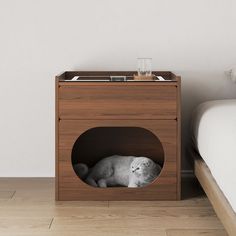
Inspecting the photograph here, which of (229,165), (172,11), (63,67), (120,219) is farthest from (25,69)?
(229,165)

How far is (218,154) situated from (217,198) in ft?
0.59

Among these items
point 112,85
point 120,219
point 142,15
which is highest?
point 142,15

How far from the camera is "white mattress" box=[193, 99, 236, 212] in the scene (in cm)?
193

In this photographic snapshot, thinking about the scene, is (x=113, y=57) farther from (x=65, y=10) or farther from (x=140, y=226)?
(x=140, y=226)

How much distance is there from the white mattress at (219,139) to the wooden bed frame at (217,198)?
49 millimetres

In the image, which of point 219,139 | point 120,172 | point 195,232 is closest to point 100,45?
point 120,172

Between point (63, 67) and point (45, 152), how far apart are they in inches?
21.2

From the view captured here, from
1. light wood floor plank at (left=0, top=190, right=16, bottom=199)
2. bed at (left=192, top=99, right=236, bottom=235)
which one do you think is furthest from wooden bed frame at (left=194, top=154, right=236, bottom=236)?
light wood floor plank at (left=0, top=190, right=16, bottom=199)

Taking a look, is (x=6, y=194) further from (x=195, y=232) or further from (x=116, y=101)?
(x=195, y=232)

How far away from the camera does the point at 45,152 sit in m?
3.28

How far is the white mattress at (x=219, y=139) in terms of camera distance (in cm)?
193

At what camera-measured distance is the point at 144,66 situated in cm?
299

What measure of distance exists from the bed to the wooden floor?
0.52ft

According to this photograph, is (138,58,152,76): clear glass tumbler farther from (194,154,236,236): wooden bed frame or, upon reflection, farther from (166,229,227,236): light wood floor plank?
(166,229,227,236): light wood floor plank
